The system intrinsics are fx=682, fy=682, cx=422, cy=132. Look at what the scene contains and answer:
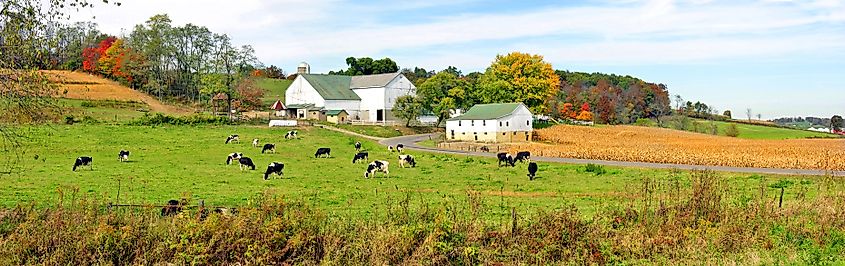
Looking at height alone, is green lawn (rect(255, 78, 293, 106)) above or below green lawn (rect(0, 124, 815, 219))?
above

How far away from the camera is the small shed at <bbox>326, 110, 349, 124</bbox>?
79.8 metres

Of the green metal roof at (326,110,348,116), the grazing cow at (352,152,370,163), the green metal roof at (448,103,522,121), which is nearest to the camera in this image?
the grazing cow at (352,152,370,163)

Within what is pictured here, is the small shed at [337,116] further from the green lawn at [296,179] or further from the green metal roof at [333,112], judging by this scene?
the green lawn at [296,179]

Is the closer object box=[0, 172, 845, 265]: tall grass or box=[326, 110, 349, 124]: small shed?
box=[0, 172, 845, 265]: tall grass

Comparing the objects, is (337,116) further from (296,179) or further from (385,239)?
(385,239)

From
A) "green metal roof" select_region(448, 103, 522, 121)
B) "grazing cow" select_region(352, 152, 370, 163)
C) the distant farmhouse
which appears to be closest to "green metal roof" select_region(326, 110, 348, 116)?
the distant farmhouse

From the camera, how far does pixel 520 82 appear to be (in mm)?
78750

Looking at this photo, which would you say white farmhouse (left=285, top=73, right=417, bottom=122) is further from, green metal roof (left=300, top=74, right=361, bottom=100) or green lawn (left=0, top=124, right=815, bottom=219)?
green lawn (left=0, top=124, right=815, bottom=219)

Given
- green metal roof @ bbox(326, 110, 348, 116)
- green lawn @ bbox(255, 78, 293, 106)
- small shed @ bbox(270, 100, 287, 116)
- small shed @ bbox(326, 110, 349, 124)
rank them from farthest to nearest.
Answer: green lawn @ bbox(255, 78, 293, 106) < small shed @ bbox(270, 100, 287, 116) < green metal roof @ bbox(326, 110, 348, 116) < small shed @ bbox(326, 110, 349, 124)

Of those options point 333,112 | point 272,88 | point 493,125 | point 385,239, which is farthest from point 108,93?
point 385,239

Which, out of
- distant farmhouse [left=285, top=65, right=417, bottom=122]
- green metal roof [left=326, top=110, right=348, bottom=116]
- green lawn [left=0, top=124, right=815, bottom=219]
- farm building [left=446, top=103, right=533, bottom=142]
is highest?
distant farmhouse [left=285, top=65, right=417, bottom=122]

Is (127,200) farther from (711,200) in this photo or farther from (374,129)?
(374,129)

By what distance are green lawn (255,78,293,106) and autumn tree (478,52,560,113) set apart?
34.2m

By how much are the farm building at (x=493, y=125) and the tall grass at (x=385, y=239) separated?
48876 millimetres
